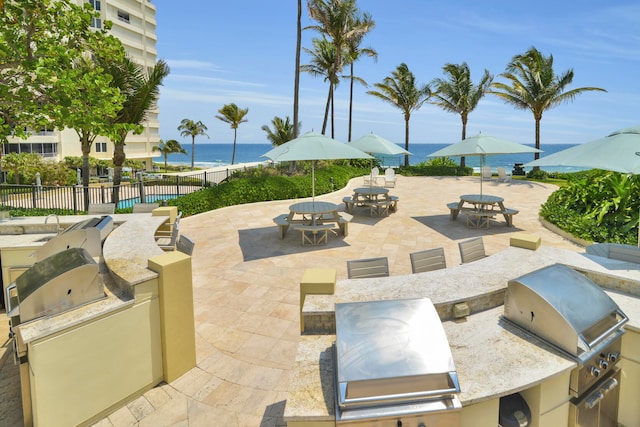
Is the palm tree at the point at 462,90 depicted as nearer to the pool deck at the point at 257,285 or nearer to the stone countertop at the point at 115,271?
the pool deck at the point at 257,285

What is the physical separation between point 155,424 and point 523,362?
3.48m

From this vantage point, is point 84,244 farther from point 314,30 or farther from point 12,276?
point 314,30

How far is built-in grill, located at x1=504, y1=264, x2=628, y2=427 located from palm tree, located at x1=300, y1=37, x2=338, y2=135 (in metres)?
25.6

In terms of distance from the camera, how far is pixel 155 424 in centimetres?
364

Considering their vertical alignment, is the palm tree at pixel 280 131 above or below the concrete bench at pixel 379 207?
above

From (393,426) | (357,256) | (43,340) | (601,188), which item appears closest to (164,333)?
(43,340)

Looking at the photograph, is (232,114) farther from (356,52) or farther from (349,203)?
(349,203)

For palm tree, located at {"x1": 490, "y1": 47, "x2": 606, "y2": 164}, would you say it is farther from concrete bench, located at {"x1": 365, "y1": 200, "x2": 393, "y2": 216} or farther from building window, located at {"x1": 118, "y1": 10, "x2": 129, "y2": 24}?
building window, located at {"x1": 118, "y1": 10, "x2": 129, "y2": 24}

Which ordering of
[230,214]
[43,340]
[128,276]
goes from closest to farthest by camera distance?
1. [43,340]
2. [128,276]
3. [230,214]

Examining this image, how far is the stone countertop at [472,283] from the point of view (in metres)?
3.38

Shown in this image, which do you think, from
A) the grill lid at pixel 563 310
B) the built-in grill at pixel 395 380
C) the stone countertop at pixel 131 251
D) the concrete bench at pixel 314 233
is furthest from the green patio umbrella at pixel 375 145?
the built-in grill at pixel 395 380

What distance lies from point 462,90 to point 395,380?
3323 centimetres

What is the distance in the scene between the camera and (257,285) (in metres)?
7.28

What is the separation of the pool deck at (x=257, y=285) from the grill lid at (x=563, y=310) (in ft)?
8.55
